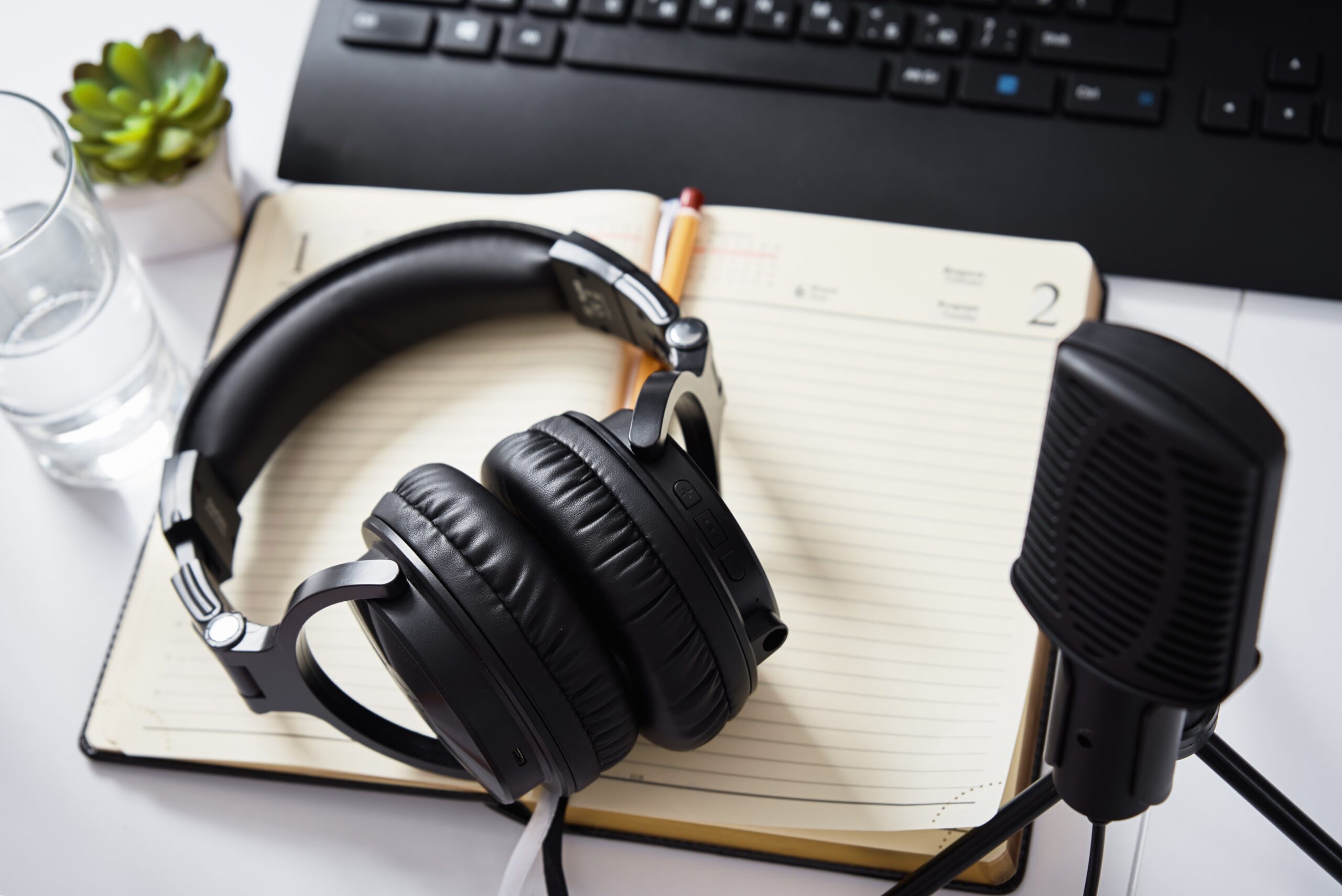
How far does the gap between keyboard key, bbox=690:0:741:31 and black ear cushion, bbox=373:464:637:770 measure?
424mm

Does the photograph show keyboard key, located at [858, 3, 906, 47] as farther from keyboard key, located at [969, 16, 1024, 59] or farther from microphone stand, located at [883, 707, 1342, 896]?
microphone stand, located at [883, 707, 1342, 896]

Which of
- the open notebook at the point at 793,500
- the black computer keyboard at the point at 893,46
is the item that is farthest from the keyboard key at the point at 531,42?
the open notebook at the point at 793,500

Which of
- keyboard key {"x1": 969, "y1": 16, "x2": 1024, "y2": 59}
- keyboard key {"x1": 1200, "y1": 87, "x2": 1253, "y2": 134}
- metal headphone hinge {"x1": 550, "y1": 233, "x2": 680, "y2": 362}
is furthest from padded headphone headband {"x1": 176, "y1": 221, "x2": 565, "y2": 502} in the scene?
keyboard key {"x1": 1200, "y1": 87, "x2": 1253, "y2": 134}

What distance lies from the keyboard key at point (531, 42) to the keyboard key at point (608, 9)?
0.08ft

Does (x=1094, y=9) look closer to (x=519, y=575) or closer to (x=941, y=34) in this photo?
(x=941, y=34)

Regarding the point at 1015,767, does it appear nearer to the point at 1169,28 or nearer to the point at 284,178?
the point at 1169,28

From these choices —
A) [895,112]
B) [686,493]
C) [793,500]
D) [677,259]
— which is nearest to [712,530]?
[686,493]

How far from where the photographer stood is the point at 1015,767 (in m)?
0.54

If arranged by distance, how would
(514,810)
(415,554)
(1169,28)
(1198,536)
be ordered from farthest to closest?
(1169,28)
(514,810)
(415,554)
(1198,536)

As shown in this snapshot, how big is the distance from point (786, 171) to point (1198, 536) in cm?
49

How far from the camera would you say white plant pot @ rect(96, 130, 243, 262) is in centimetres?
69

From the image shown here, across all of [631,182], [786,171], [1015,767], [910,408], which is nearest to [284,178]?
[631,182]

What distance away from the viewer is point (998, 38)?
71 centimetres

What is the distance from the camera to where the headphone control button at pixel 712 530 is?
1.53ft
